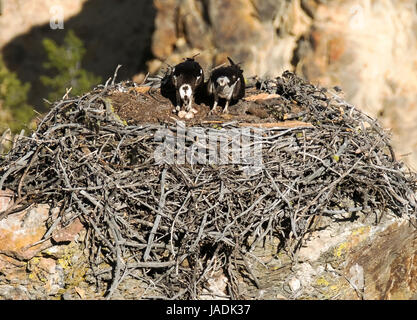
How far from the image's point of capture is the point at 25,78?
17156 millimetres

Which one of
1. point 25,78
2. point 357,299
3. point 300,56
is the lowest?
point 357,299

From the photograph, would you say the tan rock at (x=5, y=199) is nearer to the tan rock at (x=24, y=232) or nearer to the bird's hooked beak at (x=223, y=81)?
the tan rock at (x=24, y=232)

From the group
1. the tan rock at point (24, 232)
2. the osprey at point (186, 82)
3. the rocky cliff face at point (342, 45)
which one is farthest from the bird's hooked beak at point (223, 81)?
the rocky cliff face at point (342, 45)

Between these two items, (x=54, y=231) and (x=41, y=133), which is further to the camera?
(x=41, y=133)

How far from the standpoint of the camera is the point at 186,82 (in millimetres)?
6371

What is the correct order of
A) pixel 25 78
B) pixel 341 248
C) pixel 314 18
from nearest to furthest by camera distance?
pixel 341 248 → pixel 314 18 → pixel 25 78

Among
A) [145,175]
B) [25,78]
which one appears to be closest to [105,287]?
[145,175]

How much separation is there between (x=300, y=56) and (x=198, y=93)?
420 centimetres

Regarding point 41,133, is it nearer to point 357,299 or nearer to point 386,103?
point 357,299

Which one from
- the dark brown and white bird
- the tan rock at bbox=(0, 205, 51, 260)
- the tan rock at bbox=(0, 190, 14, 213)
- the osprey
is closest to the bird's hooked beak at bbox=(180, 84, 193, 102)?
the osprey

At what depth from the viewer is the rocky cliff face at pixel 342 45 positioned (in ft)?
32.3

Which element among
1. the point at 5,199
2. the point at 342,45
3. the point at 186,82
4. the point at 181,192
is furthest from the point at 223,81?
the point at 342,45

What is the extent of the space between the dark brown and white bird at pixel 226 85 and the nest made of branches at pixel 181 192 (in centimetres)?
106

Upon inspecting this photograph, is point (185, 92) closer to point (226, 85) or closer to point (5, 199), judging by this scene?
point (226, 85)
